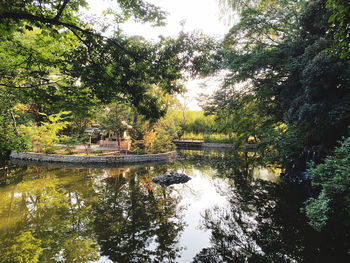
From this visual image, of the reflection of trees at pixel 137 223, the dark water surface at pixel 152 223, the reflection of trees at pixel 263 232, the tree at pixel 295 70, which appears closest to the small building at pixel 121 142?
the dark water surface at pixel 152 223

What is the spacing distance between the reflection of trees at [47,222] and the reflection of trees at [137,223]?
47cm

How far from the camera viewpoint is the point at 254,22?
9.66 metres

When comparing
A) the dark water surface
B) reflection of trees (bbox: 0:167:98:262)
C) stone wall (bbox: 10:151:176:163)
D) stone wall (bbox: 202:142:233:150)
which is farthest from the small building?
stone wall (bbox: 202:142:233:150)

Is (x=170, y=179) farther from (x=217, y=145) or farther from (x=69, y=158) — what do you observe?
(x=217, y=145)

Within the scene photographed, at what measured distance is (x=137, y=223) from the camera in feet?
19.9

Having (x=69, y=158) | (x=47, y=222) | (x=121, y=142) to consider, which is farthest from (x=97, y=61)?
(x=121, y=142)

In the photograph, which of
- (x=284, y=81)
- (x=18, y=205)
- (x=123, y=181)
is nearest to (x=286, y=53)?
(x=284, y=81)

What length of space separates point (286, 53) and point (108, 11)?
29.7ft

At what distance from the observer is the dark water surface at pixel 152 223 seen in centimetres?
460

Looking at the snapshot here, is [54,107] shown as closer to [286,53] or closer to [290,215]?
[290,215]

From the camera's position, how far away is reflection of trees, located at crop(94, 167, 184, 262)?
184 inches

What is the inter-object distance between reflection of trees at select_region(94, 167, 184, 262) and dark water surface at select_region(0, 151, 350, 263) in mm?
27

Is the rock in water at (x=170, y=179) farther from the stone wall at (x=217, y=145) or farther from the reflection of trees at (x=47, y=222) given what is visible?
the stone wall at (x=217, y=145)

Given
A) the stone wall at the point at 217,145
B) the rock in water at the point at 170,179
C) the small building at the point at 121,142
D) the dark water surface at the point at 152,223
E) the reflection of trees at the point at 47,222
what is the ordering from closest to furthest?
the reflection of trees at the point at 47,222 → the dark water surface at the point at 152,223 → the rock in water at the point at 170,179 → the small building at the point at 121,142 → the stone wall at the point at 217,145
